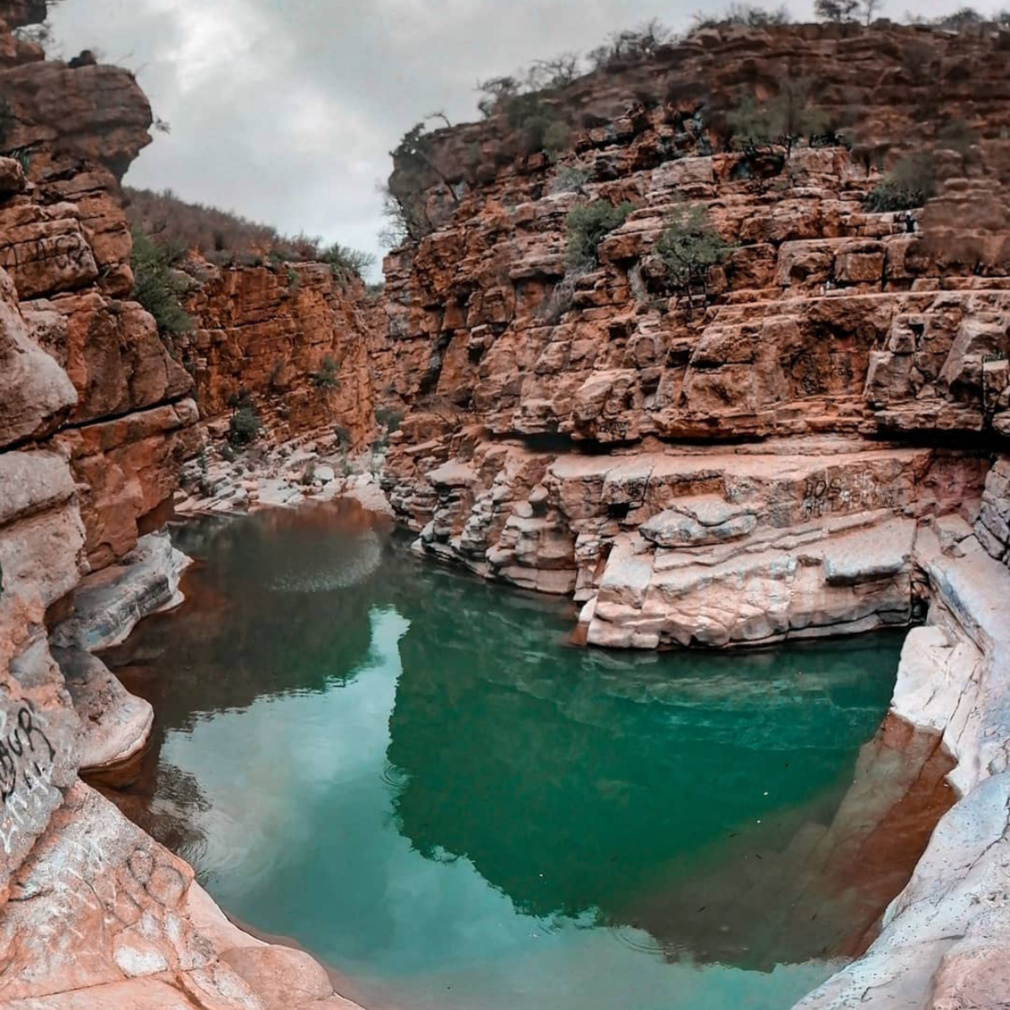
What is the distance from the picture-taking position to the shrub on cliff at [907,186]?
17797 mm

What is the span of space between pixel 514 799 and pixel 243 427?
29.5m

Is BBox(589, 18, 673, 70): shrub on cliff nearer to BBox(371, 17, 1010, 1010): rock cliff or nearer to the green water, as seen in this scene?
BBox(371, 17, 1010, 1010): rock cliff

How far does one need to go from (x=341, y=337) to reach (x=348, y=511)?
46.3ft

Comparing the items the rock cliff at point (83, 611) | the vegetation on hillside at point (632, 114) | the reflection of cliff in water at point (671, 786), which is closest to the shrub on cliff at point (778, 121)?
the vegetation on hillside at point (632, 114)

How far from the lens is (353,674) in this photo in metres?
14.9

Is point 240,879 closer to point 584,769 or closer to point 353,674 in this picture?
point 584,769

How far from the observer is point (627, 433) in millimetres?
16969

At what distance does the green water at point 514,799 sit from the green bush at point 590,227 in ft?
29.2

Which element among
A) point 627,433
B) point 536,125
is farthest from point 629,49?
point 627,433

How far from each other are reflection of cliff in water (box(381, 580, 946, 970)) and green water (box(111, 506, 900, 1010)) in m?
0.03

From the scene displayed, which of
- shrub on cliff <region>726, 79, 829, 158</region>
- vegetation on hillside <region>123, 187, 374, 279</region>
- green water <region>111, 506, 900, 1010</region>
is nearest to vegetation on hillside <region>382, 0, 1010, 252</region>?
shrub on cliff <region>726, 79, 829, 158</region>

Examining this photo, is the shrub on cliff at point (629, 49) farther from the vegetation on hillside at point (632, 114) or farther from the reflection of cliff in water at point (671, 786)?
the reflection of cliff in water at point (671, 786)

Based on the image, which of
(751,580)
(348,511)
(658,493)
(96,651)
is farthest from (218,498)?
(751,580)

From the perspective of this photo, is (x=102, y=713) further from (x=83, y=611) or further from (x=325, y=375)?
(x=325, y=375)
